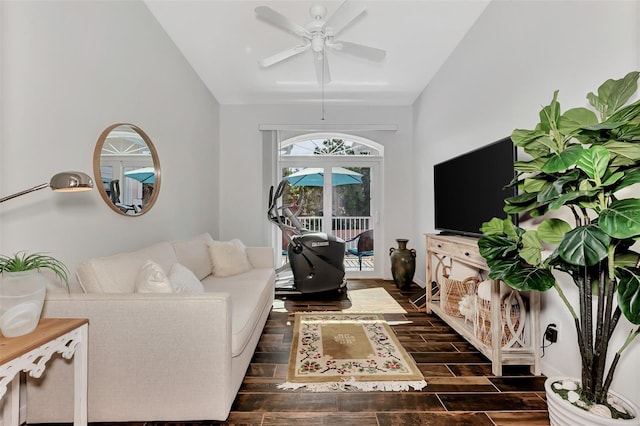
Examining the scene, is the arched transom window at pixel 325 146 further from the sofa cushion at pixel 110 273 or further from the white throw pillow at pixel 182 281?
the sofa cushion at pixel 110 273

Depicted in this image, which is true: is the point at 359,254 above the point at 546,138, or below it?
below

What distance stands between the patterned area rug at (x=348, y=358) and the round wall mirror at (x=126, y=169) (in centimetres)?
167

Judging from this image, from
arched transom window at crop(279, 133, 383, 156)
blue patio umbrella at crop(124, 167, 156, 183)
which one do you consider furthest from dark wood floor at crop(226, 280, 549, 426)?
arched transom window at crop(279, 133, 383, 156)

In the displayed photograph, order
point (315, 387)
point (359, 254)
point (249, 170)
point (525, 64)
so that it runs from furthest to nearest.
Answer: point (359, 254) < point (249, 170) < point (525, 64) < point (315, 387)

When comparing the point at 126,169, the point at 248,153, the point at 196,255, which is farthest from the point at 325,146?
the point at 126,169

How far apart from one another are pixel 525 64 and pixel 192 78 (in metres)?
3.30

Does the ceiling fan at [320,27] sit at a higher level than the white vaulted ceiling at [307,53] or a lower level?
lower

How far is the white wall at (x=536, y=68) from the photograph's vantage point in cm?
156

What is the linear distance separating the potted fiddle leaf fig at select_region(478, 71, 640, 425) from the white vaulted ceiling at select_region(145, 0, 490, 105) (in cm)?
149

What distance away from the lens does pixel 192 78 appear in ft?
12.0

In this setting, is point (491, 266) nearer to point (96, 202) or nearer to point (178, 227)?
point (96, 202)

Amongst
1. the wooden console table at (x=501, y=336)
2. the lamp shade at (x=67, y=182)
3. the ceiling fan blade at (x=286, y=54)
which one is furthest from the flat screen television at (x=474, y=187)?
the lamp shade at (x=67, y=182)

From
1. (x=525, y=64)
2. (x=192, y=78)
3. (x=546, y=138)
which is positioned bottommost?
(x=546, y=138)

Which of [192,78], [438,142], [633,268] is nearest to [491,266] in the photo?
[633,268]
